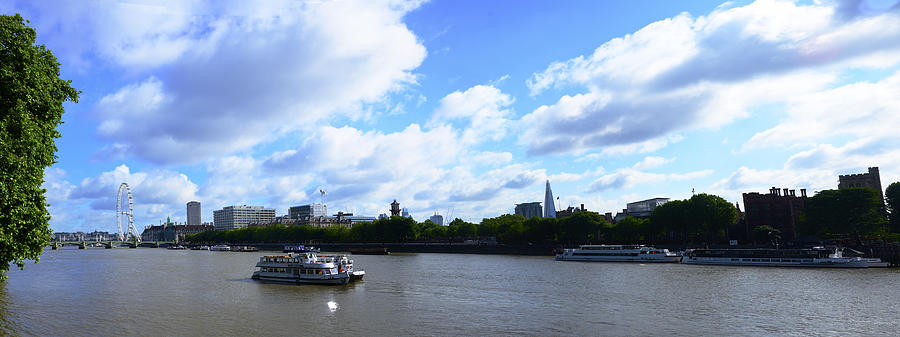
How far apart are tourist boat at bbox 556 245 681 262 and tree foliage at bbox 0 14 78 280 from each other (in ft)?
331

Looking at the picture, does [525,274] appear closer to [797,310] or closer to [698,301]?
[698,301]

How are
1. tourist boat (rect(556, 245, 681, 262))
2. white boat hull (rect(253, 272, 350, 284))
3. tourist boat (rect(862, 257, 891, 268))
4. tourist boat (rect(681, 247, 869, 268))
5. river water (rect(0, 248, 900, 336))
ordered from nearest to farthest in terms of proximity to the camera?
1. river water (rect(0, 248, 900, 336))
2. white boat hull (rect(253, 272, 350, 284))
3. tourist boat (rect(862, 257, 891, 268))
4. tourist boat (rect(681, 247, 869, 268))
5. tourist boat (rect(556, 245, 681, 262))

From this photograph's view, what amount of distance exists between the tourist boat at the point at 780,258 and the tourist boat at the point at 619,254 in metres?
5.03

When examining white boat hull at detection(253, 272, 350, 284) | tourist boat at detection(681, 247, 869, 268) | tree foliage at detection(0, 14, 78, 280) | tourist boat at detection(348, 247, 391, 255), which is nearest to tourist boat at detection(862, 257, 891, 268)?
tourist boat at detection(681, 247, 869, 268)

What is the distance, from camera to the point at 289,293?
6431 cm

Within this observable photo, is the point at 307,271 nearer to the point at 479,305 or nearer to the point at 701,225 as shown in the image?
the point at 479,305

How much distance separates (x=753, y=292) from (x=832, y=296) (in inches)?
280

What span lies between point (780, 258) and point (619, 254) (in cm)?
2988

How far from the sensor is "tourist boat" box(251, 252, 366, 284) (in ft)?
237

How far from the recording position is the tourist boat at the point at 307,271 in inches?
2842

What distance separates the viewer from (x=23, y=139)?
97.1 ft

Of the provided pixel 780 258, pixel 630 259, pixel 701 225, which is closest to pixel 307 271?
pixel 630 259

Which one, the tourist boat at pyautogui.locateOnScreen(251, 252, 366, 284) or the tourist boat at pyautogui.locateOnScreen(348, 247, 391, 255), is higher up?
the tourist boat at pyautogui.locateOnScreen(251, 252, 366, 284)

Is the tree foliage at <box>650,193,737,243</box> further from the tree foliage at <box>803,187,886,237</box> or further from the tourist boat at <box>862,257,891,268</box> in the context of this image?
the tourist boat at <box>862,257,891,268</box>
